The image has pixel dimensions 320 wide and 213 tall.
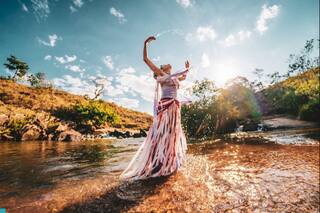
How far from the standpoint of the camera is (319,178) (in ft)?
11.6

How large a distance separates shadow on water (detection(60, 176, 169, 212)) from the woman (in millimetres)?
409

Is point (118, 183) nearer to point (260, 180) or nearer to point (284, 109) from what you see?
point (260, 180)

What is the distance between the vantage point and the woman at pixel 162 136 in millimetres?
3836

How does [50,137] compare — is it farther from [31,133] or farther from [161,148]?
[161,148]

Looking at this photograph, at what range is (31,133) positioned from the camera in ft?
60.5

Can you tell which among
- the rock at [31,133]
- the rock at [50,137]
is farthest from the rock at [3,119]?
the rock at [50,137]

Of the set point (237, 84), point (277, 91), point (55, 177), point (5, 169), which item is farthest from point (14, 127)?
point (277, 91)

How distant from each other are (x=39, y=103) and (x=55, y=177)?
4038cm

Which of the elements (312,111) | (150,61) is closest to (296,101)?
(312,111)

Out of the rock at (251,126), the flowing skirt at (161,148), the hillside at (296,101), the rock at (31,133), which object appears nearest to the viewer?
the flowing skirt at (161,148)

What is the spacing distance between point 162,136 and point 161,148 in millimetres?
236

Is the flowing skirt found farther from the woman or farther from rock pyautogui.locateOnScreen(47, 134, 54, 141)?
rock pyautogui.locateOnScreen(47, 134, 54, 141)

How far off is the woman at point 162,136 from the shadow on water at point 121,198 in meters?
0.41

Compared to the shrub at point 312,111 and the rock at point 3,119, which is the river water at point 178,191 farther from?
the shrub at point 312,111
